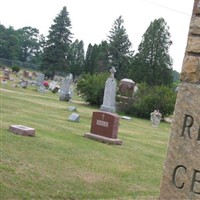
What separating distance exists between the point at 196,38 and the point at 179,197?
40.4 inches

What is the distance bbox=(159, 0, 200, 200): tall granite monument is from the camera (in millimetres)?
2816

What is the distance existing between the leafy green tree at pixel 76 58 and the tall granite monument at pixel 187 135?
272 ft

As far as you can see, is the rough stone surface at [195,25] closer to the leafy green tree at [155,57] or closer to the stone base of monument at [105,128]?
the stone base of monument at [105,128]

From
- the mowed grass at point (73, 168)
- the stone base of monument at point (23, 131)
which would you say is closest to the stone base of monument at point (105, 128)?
the mowed grass at point (73, 168)

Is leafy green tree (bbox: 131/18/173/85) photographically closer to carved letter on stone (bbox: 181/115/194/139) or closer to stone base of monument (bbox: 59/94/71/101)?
stone base of monument (bbox: 59/94/71/101)

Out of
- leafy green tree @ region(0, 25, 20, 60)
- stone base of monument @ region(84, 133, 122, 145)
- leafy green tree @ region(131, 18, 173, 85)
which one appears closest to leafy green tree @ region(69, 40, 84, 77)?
leafy green tree @ region(0, 25, 20, 60)

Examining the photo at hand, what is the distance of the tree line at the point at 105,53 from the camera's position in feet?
195

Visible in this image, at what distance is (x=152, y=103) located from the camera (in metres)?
30.5

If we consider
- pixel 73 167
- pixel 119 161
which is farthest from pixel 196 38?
pixel 119 161

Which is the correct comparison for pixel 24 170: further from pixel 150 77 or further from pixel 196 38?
pixel 150 77

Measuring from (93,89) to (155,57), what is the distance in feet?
93.6

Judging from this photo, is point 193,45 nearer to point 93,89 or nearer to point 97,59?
point 93,89

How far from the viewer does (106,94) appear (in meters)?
25.8

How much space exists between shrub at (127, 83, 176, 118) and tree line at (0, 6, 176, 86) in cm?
2766
